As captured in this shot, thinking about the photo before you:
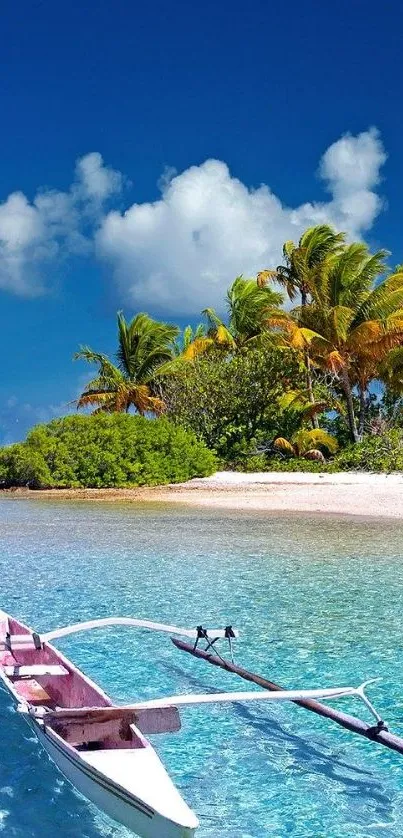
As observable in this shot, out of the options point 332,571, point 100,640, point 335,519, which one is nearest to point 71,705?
point 100,640

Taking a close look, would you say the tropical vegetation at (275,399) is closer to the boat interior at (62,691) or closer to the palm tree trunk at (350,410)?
the palm tree trunk at (350,410)

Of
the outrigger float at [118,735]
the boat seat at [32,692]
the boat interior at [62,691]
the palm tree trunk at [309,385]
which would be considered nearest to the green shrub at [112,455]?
the palm tree trunk at [309,385]

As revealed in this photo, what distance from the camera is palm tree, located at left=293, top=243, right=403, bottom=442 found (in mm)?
26688

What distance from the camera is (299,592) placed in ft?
33.2

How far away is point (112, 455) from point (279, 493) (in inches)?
246

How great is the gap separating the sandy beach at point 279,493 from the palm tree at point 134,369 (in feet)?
21.3

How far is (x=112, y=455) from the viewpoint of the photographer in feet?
85.6

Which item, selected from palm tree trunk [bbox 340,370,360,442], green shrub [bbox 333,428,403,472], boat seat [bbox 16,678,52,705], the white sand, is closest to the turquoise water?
boat seat [bbox 16,678,52,705]

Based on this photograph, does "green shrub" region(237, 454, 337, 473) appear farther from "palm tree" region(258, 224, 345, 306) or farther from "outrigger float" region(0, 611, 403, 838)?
"outrigger float" region(0, 611, 403, 838)

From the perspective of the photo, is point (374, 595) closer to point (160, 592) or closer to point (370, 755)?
point (160, 592)

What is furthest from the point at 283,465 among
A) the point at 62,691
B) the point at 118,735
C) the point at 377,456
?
the point at 118,735

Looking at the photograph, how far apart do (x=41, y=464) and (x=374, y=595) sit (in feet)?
60.7

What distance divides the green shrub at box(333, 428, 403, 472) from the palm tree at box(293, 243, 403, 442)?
7.66 feet

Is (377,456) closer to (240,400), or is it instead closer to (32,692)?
(240,400)
